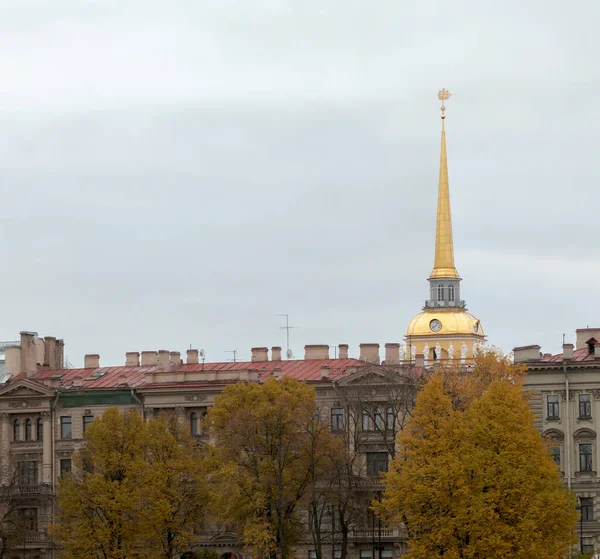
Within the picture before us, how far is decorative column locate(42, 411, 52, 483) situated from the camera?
12412 cm

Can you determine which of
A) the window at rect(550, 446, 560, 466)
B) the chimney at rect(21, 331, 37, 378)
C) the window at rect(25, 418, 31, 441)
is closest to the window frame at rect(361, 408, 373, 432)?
the window at rect(550, 446, 560, 466)

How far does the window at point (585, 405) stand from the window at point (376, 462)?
11.1m

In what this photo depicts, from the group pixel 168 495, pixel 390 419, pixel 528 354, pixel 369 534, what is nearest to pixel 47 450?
pixel 168 495

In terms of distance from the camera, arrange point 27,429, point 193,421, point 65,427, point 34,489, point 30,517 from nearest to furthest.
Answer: point 193,421
point 30,517
point 34,489
point 65,427
point 27,429

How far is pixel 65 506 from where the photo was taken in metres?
110

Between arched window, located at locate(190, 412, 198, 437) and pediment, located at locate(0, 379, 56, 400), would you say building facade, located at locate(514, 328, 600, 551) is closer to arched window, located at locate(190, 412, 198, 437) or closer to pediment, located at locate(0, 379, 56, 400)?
arched window, located at locate(190, 412, 198, 437)

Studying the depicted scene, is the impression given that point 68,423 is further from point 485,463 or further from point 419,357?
point 485,463

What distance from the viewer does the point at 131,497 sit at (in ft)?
360

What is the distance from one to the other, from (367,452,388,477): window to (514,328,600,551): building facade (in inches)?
344

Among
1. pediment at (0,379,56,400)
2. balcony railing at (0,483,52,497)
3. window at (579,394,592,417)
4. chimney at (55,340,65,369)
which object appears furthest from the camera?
chimney at (55,340,65,369)

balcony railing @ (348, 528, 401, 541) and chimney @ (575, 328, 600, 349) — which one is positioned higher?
chimney @ (575, 328, 600, 349)

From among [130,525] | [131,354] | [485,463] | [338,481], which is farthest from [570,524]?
[131,354]

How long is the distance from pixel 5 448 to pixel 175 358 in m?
12.1

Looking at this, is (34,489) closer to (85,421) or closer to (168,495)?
(85,421)
